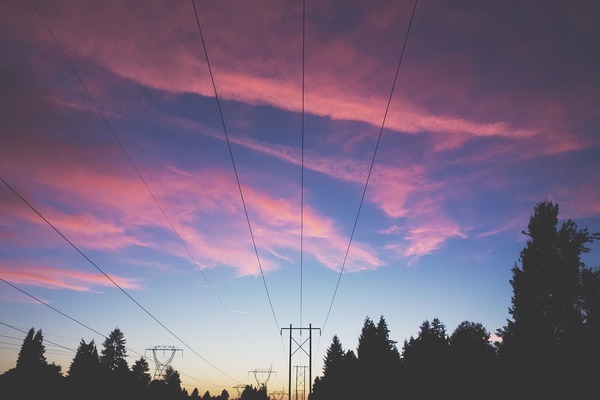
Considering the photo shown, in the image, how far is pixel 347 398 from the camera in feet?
171

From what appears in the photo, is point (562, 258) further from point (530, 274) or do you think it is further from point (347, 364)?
point (347, 364)

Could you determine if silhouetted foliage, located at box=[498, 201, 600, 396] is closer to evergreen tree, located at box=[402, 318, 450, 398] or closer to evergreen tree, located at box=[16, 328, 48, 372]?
evergreen tree, located at box=[402, 318, 450, 398]

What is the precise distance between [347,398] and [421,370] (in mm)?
15897

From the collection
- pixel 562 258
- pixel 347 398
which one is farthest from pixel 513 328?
pixel 347 398

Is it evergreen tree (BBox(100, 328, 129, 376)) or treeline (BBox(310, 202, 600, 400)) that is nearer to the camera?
treeline (BBox(310, 202, 600, 400))

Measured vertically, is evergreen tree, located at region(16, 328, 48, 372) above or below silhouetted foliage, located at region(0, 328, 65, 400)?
above

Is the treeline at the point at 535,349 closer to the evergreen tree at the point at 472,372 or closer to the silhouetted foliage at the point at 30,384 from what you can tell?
the evergreen tree at the point at 472,372

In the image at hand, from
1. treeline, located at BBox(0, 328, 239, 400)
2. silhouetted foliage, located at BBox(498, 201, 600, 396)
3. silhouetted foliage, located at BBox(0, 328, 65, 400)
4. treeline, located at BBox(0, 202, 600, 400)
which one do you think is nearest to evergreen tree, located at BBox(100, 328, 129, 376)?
treeline, located at BBox(0, 328, 239, 400)

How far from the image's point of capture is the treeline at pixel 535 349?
67.0 ft

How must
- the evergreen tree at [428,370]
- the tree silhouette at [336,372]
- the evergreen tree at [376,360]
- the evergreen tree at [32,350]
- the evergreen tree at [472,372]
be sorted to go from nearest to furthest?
1. the evergreen tree at [472,372]
2. the evergreen tree at [428,370]
3. the evergreen tree at [376,360]
4. the tree silhouette at [336,372]
5. the evergreen tree at [32,350]

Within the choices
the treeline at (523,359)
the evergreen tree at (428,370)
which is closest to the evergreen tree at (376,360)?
the treeline at (523,359)

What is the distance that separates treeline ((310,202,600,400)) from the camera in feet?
67.0

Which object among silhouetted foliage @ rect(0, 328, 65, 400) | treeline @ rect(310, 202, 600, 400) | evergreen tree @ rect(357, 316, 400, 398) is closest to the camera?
treeline @ rect(310, 202, 600, 400)

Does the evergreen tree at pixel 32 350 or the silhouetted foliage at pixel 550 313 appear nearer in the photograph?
the silhouetted foliage at pixel 550 313
